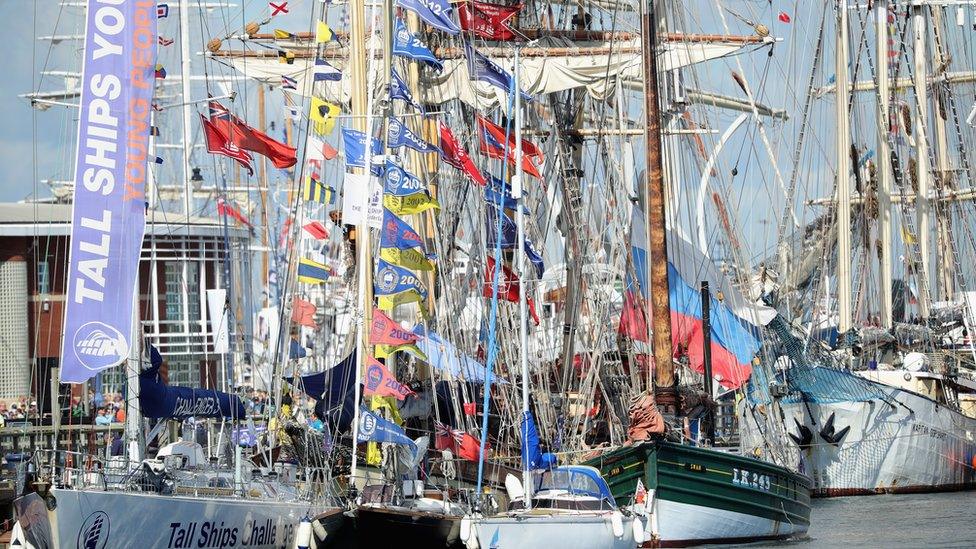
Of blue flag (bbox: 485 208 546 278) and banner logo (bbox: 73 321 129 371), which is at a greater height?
blue flag (bbox: 485 208 546 278)

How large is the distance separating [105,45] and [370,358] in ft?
31.0

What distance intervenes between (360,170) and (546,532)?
9.37m

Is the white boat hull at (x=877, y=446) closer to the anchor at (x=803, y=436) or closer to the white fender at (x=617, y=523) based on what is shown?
the anchor at (x=803, y=436)

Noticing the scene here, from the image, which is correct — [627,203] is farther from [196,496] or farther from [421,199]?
[196,496]

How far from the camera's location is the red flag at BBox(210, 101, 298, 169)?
39719 millimetres

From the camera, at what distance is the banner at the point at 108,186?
94.7ft

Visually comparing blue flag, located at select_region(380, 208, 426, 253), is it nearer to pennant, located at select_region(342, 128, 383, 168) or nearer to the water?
pennant, located at select_region(342, 128, 383, 168)

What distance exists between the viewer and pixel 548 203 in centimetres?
5769

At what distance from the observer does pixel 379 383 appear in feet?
118

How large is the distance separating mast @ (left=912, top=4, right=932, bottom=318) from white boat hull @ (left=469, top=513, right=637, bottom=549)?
38.2 meters

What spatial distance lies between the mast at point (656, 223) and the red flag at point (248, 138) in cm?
823

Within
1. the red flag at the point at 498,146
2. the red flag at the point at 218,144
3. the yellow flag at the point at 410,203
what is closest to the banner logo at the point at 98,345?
the red flag at the point at 218,144

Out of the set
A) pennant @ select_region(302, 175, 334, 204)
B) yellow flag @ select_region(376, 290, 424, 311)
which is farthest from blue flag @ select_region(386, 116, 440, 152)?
pennant @ select_region(302, 175, 334, 204)

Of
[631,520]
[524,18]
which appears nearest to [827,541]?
[631,520]
